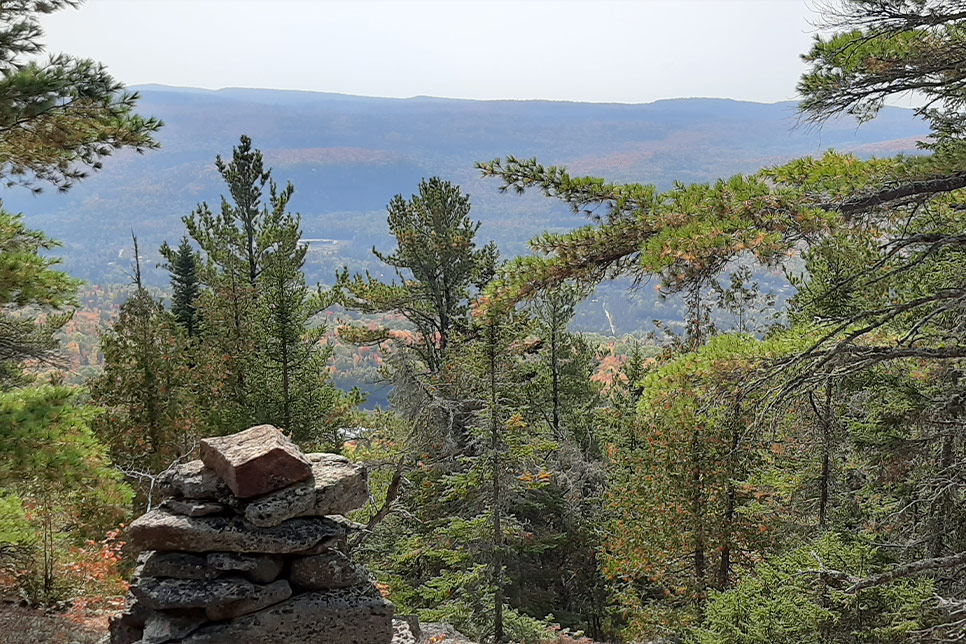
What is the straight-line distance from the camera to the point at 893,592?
7211 millimetres

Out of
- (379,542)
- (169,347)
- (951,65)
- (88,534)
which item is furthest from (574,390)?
(951,65)

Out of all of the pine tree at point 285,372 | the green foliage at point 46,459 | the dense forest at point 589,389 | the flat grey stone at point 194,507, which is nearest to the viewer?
the dense forest at point 589,389

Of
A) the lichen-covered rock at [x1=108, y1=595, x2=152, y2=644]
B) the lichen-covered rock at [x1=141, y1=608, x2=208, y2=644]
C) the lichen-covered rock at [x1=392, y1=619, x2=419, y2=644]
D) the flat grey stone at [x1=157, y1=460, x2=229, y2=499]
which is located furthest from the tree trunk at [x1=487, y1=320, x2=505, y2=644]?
the lichen-covered rock at [x1=108, y1=595, x2=152, y2=644]

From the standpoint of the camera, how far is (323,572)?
6.84m

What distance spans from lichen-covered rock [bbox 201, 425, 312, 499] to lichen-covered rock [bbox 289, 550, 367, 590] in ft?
2.88

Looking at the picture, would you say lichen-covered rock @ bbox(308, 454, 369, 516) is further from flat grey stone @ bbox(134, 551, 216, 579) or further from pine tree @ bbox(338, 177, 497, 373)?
pine tree @ bbox(338, 177, 497, 373)

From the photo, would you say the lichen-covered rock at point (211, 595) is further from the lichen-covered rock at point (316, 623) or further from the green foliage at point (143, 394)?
the green foliage at point (143, 394)

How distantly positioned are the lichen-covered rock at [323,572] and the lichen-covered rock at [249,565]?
21 centimetres

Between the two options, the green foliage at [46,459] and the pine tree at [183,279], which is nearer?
the green foliage at [46,459]

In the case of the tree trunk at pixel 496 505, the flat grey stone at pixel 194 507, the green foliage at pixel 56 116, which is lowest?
the tree trunk at pixel 496 505

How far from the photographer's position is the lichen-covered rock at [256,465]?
6500 mm

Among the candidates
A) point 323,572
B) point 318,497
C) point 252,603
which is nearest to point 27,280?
point 318,497

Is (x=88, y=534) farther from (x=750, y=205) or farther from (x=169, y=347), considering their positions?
(x=750, y=205)

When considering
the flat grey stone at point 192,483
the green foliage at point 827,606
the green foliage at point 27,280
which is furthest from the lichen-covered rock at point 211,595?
the green foliage at point 827,606
